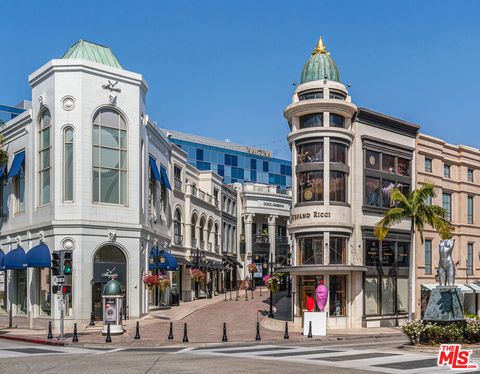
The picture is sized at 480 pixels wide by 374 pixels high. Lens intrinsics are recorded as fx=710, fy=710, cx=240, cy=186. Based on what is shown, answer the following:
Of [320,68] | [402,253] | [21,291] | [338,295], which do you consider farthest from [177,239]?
[320,68]

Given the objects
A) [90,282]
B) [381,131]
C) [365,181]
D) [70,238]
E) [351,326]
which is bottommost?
[351,326]

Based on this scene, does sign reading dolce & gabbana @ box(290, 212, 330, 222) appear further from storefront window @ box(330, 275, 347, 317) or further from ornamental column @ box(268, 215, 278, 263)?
ornamental column @ box(268, 215, 278, 263)

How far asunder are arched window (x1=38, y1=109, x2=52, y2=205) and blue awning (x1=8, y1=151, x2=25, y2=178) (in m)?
3.31

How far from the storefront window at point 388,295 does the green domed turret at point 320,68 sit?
520 inches

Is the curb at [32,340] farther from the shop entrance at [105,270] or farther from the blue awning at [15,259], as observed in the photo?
the blue awning at [15,259]

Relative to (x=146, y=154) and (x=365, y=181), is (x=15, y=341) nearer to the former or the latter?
(x=146, y=154)

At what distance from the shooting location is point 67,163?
1644 inches

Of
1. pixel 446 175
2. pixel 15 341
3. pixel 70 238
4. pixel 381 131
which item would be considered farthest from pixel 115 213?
pixel 446 175

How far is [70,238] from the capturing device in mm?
40969

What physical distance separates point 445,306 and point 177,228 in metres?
35.8

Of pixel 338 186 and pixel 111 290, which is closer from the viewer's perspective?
pixel 111 290

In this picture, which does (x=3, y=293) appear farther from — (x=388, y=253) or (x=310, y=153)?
(x=388, y=253)

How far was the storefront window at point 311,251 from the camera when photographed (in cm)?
4166

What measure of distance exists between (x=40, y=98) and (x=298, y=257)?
1832cm
